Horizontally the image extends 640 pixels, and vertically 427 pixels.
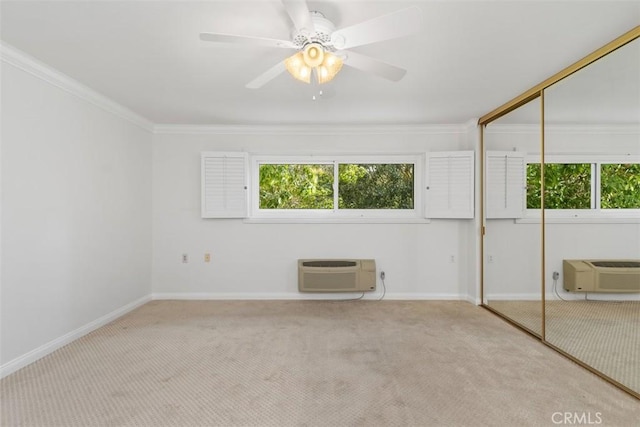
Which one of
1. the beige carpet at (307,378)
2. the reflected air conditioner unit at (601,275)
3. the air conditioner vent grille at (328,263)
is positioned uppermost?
the reflected air conditioner unit at (601,275)

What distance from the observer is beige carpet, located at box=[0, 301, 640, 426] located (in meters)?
1.82

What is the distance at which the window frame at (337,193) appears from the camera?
4.16 metres

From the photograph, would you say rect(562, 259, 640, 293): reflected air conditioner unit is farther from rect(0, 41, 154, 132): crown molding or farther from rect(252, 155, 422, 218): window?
rect(0, 41, 154, 132): crown molding

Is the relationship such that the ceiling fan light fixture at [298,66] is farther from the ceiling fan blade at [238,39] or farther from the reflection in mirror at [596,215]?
the reflection in mirror at [596,215]

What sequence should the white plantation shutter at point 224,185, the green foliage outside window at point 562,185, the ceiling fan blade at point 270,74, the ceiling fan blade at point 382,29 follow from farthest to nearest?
the white plantation shutter at point 224,185 < the green foliage outside window at point 562,185 < the ceiling fan blade at point 270,74 < the ceiling fan blade at point 382,29

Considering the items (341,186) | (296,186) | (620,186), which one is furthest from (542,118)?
(296,186)

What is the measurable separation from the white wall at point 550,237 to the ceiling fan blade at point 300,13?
1997mm

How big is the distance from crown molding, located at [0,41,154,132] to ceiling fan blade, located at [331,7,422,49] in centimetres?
219

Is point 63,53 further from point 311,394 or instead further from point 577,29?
point 577,29

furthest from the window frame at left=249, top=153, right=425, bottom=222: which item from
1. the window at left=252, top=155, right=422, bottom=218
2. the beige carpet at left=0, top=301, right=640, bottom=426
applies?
the beige carpet at left=0, top=301, right=640, bottom=426

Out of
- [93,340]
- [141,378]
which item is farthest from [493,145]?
[93,340]

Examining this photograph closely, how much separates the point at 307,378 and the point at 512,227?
241 cm

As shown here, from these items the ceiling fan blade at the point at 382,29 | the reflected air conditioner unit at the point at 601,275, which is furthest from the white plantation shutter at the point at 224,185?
the reflected air conditioner unit at the point at 601,275

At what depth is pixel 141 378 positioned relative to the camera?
2209 mm
